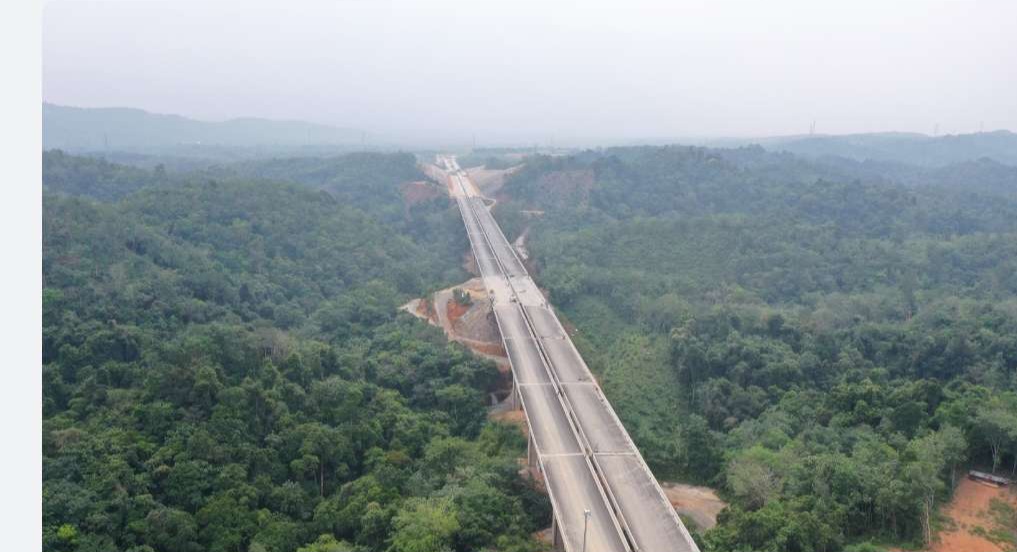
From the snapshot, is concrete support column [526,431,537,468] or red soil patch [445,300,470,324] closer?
concrete support column [526,431,537,468]

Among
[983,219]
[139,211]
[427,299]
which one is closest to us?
[427,299]

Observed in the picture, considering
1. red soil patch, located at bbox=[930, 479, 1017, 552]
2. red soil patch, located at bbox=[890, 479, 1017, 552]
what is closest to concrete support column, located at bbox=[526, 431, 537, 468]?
red soil patch, located at bbox=[890, 479, 1017, 552]

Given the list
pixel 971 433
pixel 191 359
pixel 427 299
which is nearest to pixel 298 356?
pixel 191 359

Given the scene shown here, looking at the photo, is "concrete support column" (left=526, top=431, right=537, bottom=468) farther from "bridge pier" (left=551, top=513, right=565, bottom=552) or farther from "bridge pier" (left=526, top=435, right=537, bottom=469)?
"bridge pier" (left=551, top=513, right=565, bottom=552)

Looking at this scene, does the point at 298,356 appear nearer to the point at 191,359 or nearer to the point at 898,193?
the point at 191,359

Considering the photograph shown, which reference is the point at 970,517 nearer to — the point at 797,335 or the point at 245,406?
the point at 797,335
